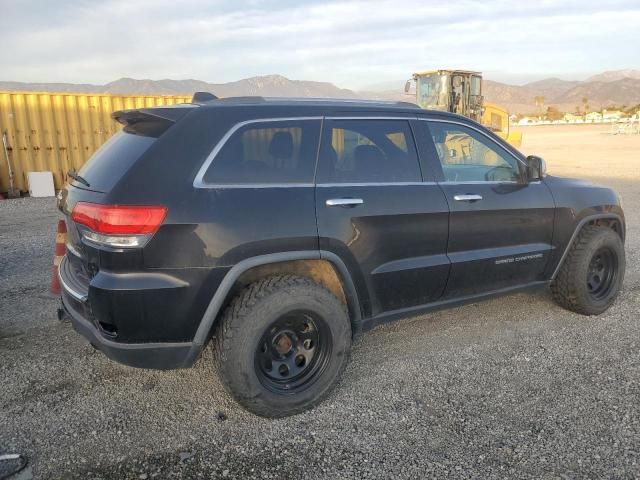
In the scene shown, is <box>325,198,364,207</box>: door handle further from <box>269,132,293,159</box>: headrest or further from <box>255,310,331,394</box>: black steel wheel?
<box>255,310,331,394</box>: black steel wheel

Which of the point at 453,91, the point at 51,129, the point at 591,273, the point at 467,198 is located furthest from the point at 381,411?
the point at 453,91

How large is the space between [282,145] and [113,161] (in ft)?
3.19

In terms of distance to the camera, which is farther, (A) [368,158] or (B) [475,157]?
(B) [475,157]

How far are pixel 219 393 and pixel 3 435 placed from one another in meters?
1.21

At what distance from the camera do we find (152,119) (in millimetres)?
3008

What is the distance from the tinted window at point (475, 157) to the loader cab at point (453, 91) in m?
12.6

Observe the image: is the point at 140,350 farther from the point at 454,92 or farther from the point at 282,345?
the point at 454,92

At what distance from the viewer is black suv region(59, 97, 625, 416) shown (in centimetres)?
269

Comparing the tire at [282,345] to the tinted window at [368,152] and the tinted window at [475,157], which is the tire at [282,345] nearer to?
the tinted window at [368,152]

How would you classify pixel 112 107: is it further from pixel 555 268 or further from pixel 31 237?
pixel 555 268

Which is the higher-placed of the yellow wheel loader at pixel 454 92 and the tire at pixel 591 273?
the yellow wheel loader at pixel 454 92

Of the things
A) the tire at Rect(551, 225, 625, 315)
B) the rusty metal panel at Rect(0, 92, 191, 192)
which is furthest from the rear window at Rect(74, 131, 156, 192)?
the rusty metal panel at Rect(0, 92, 191, 192)

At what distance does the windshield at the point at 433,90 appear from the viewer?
16.2m

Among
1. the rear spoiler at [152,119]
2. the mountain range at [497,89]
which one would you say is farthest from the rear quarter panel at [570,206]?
the mountain range at [497,89]
